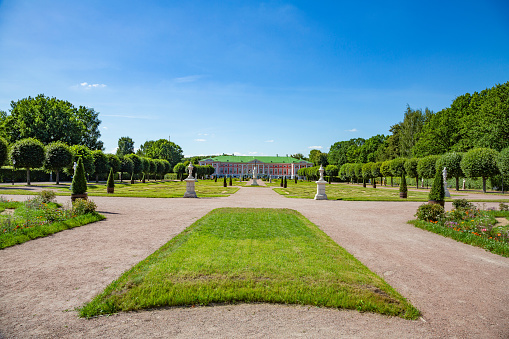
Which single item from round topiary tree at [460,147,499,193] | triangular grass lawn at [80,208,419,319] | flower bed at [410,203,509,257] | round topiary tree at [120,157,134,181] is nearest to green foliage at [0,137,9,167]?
round topiary tree at [120,157,134,181]

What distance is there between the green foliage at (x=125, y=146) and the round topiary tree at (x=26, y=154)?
50646 millimetres

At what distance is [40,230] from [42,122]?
43323 mm

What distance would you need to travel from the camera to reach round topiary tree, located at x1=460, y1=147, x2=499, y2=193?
29.4 metres

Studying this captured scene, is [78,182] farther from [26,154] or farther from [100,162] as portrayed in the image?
[100,162]

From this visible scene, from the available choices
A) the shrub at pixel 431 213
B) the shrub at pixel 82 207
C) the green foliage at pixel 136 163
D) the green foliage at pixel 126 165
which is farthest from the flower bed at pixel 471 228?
the green foliage at pixel 136 163

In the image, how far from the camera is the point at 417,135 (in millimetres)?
51375

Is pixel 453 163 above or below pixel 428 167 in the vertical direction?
above

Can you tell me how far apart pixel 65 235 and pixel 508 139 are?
44616mm

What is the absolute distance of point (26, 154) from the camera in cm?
3027

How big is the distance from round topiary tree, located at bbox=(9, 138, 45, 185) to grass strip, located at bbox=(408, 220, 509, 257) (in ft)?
119

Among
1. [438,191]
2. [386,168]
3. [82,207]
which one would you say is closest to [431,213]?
[438,191]

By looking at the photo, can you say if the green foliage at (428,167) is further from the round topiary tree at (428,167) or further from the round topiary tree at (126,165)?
the round topiary tree at (126,165)

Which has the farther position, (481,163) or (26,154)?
(26,154)

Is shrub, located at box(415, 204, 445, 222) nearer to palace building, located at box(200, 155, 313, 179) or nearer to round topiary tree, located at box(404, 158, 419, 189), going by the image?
round topiary tree, located at box(404, 158, 419, 189)
